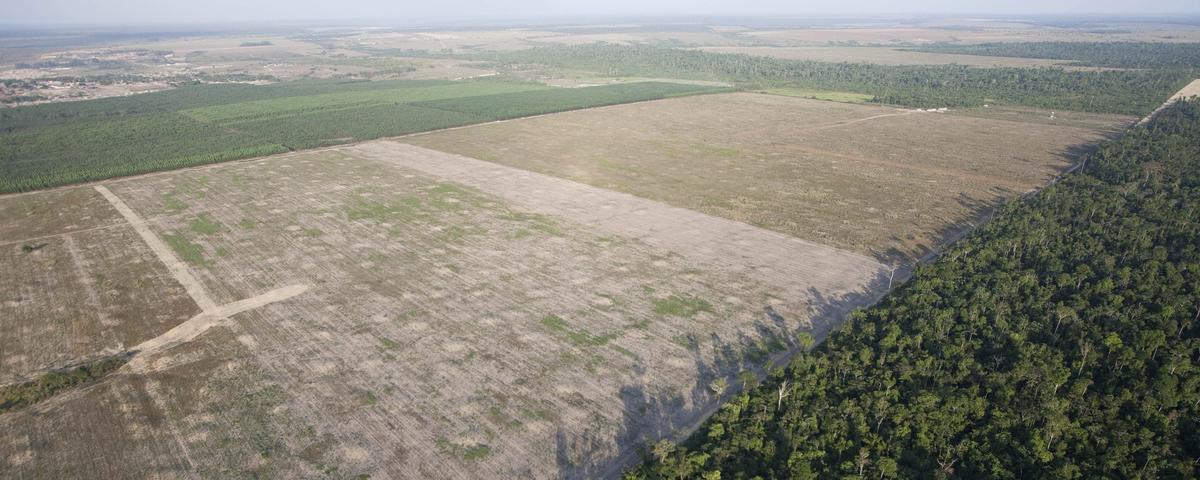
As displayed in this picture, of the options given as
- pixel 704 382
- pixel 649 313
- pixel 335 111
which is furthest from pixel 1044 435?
pixel 335 111

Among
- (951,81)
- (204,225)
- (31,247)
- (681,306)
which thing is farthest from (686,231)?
(951,81)

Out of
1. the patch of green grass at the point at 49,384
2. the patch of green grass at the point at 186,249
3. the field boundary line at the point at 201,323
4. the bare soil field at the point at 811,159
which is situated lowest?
the patch of green grass at the point at 49,384

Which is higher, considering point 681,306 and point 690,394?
point 681,306

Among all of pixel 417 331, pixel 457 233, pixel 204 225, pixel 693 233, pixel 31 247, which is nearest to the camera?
pixel 417 331

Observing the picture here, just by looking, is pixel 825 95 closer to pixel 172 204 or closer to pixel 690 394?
pixel 690 394

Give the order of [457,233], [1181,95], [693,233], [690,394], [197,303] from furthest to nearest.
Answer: [1181,95]
[457,233]
[693,233]
[197,303]
[690,394]

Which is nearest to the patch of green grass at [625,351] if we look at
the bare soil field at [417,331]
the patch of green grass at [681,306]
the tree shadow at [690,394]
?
the bare soil field at [417,331]

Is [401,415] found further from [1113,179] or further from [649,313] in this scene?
[1113,179]

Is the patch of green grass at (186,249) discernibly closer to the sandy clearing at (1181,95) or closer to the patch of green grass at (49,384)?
the patch of green grass at (49,384)
